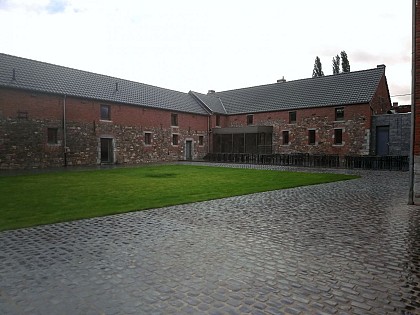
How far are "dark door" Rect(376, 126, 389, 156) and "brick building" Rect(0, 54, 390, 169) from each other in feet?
1.41

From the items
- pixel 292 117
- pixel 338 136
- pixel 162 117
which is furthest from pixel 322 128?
pixel 162 117

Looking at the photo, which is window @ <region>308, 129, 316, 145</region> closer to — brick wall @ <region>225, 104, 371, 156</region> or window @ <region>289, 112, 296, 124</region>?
brick wall @ <region>225, 104, 371, 156</region>

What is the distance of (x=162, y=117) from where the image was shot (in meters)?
31.0

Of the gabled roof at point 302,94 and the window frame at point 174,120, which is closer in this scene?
the gabled roof at point 302,94

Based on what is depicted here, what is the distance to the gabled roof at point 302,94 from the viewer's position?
91.1ft

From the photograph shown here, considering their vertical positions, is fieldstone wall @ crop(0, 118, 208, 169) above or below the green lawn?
above

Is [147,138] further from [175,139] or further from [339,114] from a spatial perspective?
[339,114]

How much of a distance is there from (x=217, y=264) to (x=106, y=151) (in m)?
24.4

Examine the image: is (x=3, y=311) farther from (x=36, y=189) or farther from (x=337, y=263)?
(x=36, y=189)

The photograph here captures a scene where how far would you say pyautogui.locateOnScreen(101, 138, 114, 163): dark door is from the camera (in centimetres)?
2641

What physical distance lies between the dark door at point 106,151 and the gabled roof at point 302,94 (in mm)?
13505

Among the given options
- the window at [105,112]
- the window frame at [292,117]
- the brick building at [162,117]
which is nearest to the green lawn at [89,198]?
the brick building at [162,117]

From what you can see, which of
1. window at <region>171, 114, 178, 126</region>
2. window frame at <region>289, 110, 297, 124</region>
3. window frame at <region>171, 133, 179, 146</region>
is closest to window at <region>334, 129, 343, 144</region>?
window frame at <region>289, 110, 297, 124</region>

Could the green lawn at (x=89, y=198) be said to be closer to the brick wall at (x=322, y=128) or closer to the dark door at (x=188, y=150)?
the brick wall at (x=322, y=128)
